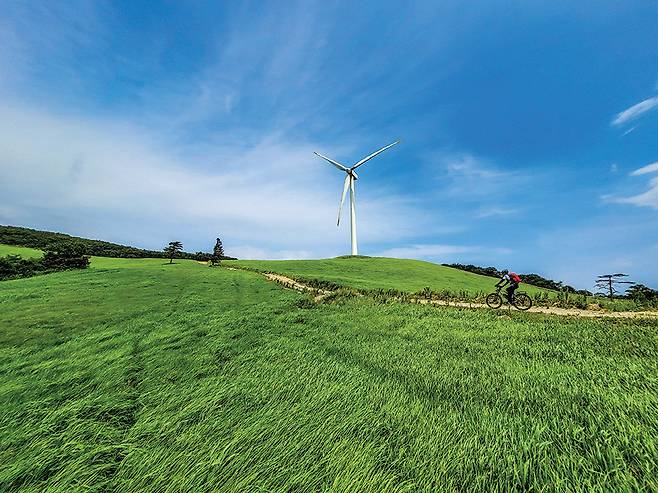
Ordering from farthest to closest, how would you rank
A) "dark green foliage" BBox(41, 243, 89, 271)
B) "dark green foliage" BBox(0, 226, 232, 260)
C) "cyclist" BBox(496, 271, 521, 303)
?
1. "dark green foliage" BBox(0, 226, 232, 260)
2. "dark green foliage" BBox(41, 243, 89, 271)
3. "cyclist" BBox(496, 271, 521, 303)

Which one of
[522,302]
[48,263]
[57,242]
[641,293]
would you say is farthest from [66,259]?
[641,293]

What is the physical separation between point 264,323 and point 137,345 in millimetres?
5852

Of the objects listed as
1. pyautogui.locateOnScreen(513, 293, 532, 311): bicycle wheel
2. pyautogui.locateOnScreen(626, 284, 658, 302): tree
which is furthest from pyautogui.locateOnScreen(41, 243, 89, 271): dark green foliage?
pyautogui.locateOnScreen(626, 284, 658, 302): tree

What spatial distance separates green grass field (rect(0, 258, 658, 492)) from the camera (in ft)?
18.1

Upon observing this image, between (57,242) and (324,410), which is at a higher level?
(57,242)

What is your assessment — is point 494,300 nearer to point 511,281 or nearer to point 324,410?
point 511,281

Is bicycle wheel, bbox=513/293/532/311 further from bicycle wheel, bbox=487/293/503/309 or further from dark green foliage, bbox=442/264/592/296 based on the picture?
dark green foliage, bbox=442/264/592/296

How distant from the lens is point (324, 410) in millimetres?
7562

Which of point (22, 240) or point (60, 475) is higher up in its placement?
point (22, 240)

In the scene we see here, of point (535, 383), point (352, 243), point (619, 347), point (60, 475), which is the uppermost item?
point (352, 243)

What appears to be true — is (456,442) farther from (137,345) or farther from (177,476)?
(137,345)

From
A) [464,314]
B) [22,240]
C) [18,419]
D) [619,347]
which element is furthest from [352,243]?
[22,240]

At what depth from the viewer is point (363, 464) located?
225 inches

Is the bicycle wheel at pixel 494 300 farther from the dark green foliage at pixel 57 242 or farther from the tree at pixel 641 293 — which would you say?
the dark green foliage at pixel 57 242
